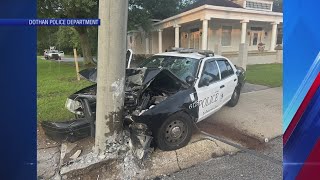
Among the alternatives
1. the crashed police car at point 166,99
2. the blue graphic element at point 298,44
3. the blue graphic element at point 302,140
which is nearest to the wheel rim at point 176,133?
the crashed police car at point 166,99

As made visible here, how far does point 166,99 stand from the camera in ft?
8.77

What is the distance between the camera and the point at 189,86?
273 centimetres

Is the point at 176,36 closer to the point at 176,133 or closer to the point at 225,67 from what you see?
the point at 225,67

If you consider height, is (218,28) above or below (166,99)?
above

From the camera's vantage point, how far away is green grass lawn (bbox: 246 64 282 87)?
2264 mm

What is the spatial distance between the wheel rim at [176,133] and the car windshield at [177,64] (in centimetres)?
42

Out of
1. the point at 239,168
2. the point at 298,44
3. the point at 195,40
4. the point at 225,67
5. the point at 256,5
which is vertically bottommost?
the point at 239,168

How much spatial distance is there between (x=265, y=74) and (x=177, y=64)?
79cm

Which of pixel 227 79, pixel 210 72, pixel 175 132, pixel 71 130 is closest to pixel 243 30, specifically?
pixel 227 79

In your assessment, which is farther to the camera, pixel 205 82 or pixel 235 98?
Result: pixel 205 82

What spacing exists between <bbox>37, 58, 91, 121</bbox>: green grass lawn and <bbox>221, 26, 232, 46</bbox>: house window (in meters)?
1.14
